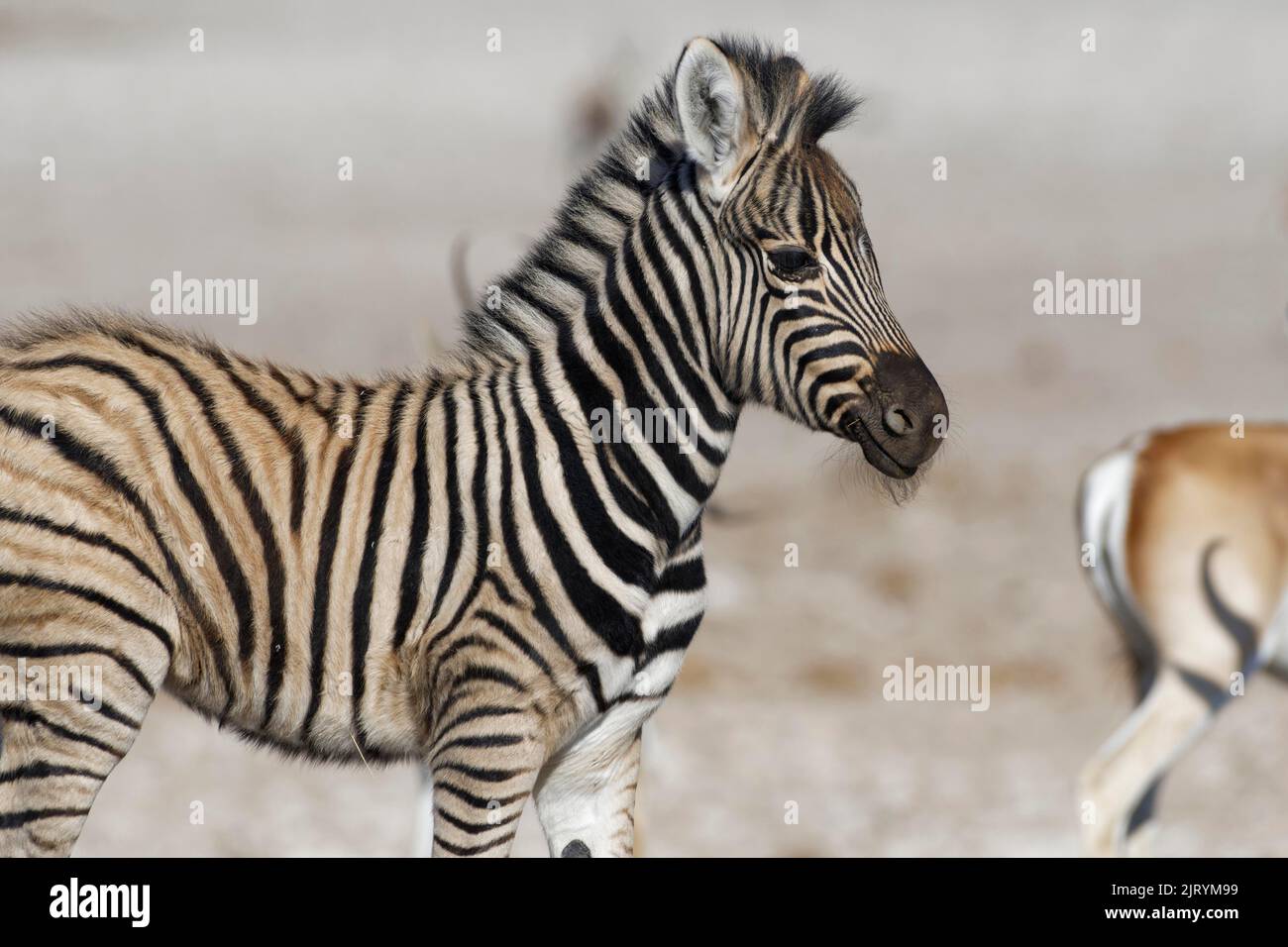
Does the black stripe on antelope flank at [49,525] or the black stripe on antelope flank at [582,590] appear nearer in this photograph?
the black stripe on antelope flank at [49,525]

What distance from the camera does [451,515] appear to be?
4305mm

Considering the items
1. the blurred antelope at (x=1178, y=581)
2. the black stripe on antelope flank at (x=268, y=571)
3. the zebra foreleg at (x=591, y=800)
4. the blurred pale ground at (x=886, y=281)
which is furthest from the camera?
the blurred pale ground at (x=886, y=281)

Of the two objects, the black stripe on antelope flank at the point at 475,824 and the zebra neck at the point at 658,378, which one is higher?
the zebra neck at the point at 658,378

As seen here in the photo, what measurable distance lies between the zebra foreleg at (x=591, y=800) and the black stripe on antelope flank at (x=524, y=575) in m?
0.33

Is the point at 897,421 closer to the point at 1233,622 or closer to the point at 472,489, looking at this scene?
the point at 472,489

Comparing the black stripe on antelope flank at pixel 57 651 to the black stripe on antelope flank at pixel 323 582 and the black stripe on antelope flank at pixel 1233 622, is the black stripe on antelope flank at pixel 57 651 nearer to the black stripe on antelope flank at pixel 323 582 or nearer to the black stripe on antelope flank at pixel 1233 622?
the black stripe on antelope flank at pixel 323 582

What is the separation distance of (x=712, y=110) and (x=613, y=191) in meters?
0.46

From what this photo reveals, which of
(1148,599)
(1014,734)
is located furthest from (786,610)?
(1148,599)

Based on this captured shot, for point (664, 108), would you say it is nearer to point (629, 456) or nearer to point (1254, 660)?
point (629, 456)

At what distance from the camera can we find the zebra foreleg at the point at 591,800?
4.57 m

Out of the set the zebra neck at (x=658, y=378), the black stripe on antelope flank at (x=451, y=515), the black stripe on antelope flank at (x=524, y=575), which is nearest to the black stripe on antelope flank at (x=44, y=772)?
the black stripe on antelope flank at (x=451, y=515)

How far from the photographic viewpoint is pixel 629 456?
4.38 m

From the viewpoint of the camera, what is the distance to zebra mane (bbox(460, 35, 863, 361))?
434 cm

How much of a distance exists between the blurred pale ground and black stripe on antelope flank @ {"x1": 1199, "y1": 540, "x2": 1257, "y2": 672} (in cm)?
130
